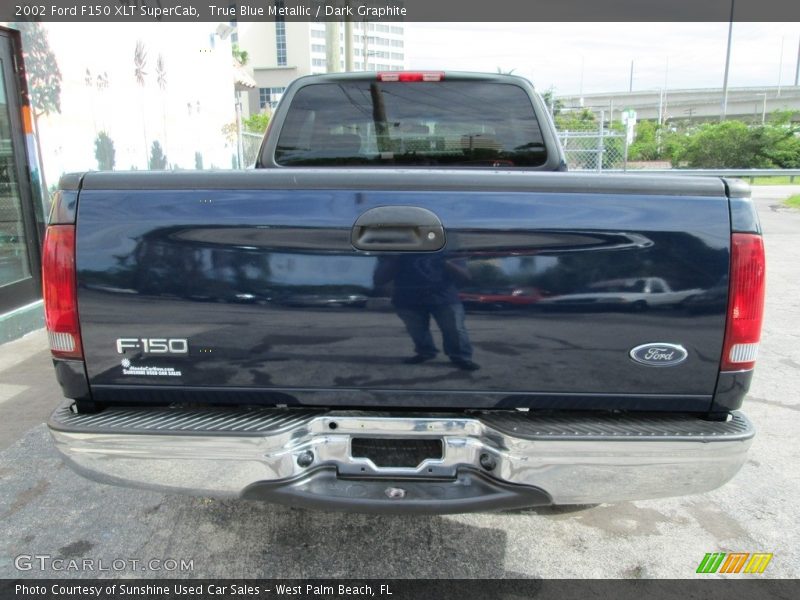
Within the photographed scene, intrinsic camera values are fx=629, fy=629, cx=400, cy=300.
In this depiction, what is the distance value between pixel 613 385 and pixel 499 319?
1.50ft

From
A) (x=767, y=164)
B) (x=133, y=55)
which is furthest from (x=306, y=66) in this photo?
(x=133, y=55)

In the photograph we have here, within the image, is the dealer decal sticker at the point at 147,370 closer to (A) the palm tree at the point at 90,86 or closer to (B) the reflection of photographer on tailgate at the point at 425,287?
(B) the reflection of photographer on tailgate at the point at 425,287

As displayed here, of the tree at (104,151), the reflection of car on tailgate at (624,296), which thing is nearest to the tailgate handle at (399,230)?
the reflection of car on tailgate at (624,296)

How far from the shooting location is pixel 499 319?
2061mm

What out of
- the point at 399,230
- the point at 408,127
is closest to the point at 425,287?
the point at 399,230

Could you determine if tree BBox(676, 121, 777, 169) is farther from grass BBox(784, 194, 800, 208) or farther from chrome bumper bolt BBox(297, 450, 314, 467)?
chrome bumper bolt BBox(297, 450, 314, 467)

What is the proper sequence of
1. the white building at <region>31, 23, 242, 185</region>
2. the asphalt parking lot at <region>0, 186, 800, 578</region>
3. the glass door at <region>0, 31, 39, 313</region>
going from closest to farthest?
the asphalt parking lot at <region>0, 186, 800, 578</region> < the glass door at <region>0, 31, 39, 313</region> < the white building at <region>31, 23, 242, 185</region>

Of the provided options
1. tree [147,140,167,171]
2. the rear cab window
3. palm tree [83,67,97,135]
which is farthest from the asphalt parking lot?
tree [147,140,167,171]

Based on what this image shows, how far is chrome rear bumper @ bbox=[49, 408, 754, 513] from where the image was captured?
2.07 metres

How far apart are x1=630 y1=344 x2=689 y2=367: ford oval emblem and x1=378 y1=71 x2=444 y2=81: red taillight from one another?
2.19m

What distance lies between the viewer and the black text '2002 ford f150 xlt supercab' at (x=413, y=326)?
204 centimetres

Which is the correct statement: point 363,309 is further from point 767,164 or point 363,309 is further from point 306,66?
point 306,66

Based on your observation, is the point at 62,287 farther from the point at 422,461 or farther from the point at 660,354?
the point at 660,354

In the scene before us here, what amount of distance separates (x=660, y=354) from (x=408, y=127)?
2.24m
